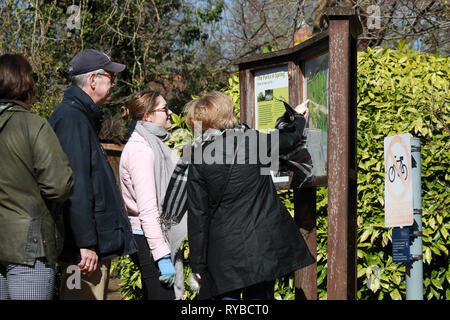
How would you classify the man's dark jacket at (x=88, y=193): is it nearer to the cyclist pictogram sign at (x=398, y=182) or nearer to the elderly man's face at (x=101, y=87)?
the elderly man's face at (x=101, y=87)

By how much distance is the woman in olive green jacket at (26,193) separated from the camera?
2.69m

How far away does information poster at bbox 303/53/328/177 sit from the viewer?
13.1 ft

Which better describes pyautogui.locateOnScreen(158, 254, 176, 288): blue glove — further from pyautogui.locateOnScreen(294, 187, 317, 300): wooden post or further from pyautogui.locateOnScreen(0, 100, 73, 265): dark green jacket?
pyautogui.locateOnScreen(294, 187, 317, 300): wooden post

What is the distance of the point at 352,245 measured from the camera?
3625 millimetres

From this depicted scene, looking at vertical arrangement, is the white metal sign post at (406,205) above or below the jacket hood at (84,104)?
below

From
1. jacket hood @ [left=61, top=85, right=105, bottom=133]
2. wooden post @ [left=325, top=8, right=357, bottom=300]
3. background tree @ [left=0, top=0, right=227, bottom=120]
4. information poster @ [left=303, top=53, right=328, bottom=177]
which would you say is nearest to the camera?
jacket hood @ [left=61, top=85, right=105, bottom=133]

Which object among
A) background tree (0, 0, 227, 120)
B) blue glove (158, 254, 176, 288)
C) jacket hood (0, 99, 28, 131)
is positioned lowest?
blue glove (158, 254, 176, 288)

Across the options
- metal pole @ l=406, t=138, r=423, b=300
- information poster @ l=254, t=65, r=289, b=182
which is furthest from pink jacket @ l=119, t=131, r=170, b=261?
metal pole @ l=406, t=138, r=423, b=300

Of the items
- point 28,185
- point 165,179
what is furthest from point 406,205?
point 28,185

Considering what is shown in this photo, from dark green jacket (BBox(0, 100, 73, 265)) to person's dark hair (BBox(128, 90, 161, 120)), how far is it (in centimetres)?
120

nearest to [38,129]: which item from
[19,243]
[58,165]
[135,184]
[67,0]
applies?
[58,165]

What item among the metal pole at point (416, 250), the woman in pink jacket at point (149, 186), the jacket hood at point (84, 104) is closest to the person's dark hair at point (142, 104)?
the woman in pink jacket at point (149, 186)

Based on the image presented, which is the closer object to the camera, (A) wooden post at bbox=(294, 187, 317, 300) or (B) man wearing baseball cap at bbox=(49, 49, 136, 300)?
(B) man wearing baseball cap at bbox=(49, 49, 136, 300)

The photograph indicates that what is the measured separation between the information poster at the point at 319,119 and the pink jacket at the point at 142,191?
3.53 ft
